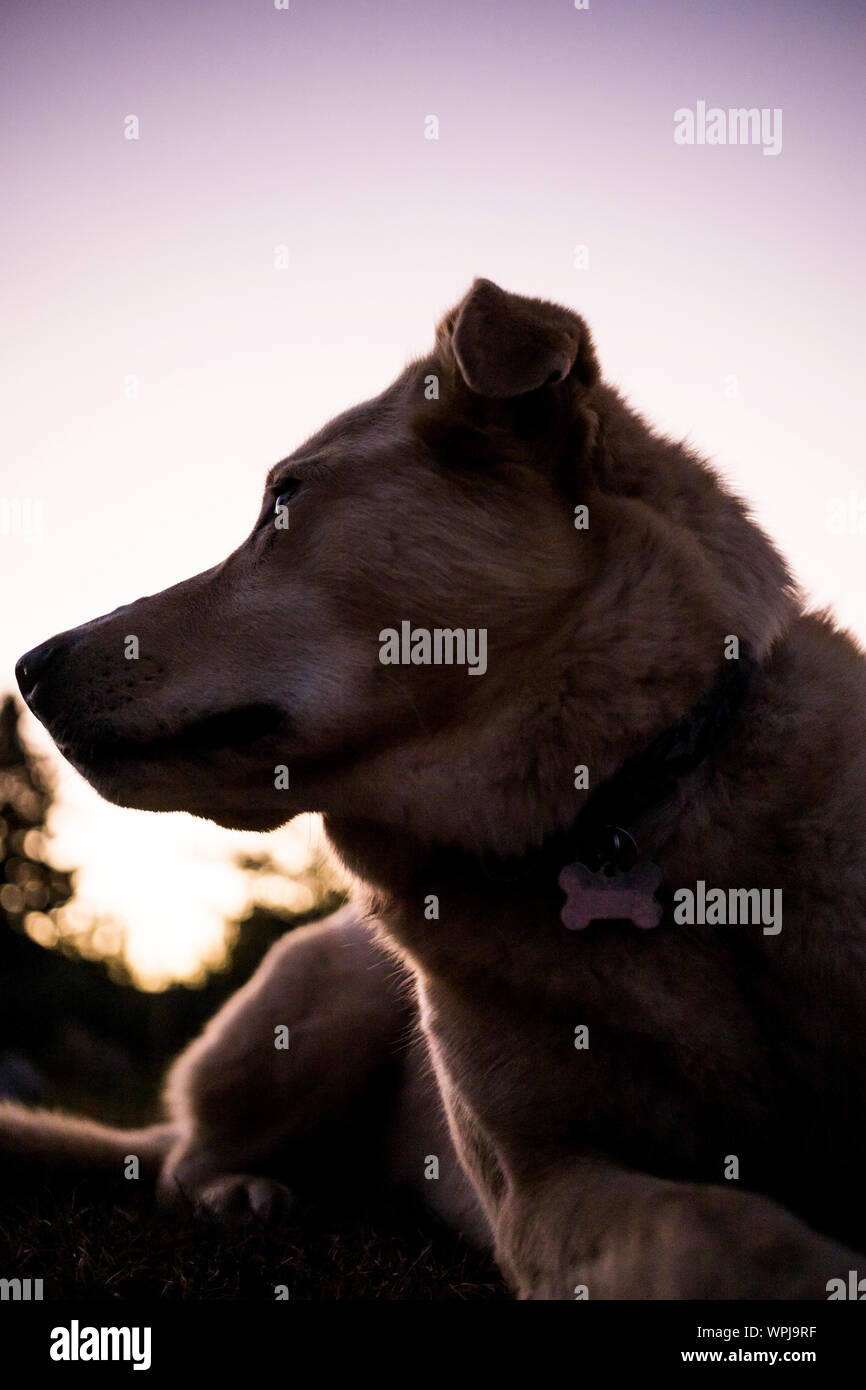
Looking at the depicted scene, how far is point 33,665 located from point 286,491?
0.78 metres

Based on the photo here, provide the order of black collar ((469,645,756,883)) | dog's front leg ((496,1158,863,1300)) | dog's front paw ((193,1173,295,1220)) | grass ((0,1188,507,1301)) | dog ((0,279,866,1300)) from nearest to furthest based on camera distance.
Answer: dog's front leg ((496,1158,863,1300)) < dog ((0,279,866,1300)) < black collar ((469,645,756,883)) < grass ((0,1188,507,1301)) < dog's front paw ((193,1173,295,1220))

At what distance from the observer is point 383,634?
2.79 m

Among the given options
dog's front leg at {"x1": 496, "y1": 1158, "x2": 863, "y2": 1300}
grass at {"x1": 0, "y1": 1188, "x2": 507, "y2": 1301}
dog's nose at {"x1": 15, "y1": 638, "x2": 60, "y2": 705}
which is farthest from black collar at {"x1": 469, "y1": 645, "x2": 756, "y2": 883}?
dog's nose at {"x1": 15, "y1": 638, "x2": 60, "y2": 705}

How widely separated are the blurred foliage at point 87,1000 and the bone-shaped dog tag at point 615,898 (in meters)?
3.58

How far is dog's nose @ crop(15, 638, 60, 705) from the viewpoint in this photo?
2.95 metres

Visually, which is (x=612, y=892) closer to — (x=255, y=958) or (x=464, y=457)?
(x=464, y=457)

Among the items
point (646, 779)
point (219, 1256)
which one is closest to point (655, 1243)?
point (646, 779)

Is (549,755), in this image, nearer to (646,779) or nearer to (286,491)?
(646,779)

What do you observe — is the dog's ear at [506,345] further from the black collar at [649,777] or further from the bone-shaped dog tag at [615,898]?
the bone-shaped dog tag at [615,898]

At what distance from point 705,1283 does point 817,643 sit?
4.95 feet

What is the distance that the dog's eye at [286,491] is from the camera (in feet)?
9.95

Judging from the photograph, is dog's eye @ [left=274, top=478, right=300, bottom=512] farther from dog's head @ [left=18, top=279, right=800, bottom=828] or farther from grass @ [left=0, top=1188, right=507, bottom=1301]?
grass @ [left=0, top=1188, right=507, bottom=1301]

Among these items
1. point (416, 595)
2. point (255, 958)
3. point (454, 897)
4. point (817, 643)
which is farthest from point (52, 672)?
point (255, 958)

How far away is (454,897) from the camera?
276 cm
